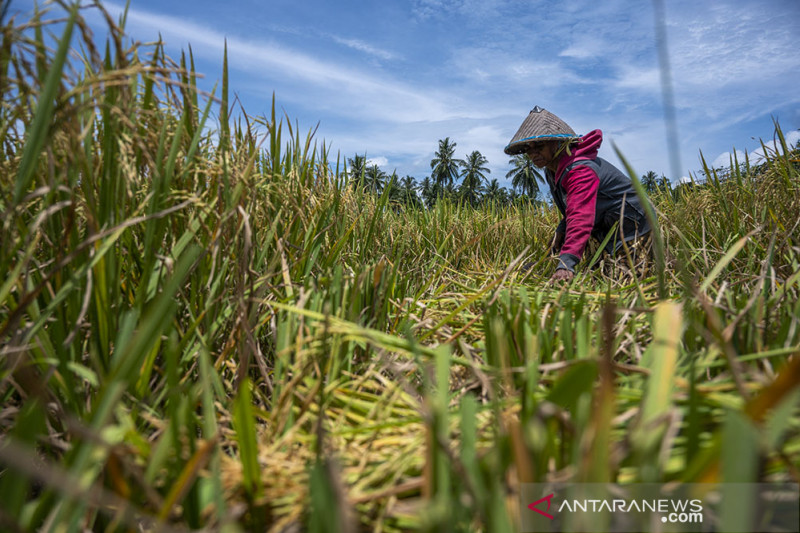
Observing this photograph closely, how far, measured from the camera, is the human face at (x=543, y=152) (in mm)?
3445

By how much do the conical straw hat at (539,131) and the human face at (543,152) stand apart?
0.22ft

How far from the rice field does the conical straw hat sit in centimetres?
232

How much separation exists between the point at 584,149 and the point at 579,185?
0.38 m

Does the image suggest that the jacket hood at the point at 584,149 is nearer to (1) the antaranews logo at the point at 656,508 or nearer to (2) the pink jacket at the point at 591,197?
(2) the pink jacket at the point at 591,197

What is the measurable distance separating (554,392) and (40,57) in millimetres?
967

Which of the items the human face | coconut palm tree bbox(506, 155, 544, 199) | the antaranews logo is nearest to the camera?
the antaranews logo

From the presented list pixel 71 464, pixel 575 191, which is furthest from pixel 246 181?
pixel 575 191

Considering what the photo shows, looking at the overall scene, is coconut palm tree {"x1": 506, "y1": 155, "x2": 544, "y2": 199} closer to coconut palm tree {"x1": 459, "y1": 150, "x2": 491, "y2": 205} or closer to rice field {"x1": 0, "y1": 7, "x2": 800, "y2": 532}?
coconut palm tree {"x1": 459, "y1": 150, "x2": 491, "y2": 205}

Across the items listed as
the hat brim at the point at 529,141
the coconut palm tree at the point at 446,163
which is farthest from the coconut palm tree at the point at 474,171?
the hat brim at the point at 529,141

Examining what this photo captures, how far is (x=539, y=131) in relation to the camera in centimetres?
335

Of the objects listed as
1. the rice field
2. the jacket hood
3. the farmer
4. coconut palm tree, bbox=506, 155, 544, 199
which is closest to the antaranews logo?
the rice field

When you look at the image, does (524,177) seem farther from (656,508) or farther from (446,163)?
(656,508)

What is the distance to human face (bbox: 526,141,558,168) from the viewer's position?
345cm

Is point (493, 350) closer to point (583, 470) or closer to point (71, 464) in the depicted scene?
point (583, 470)
